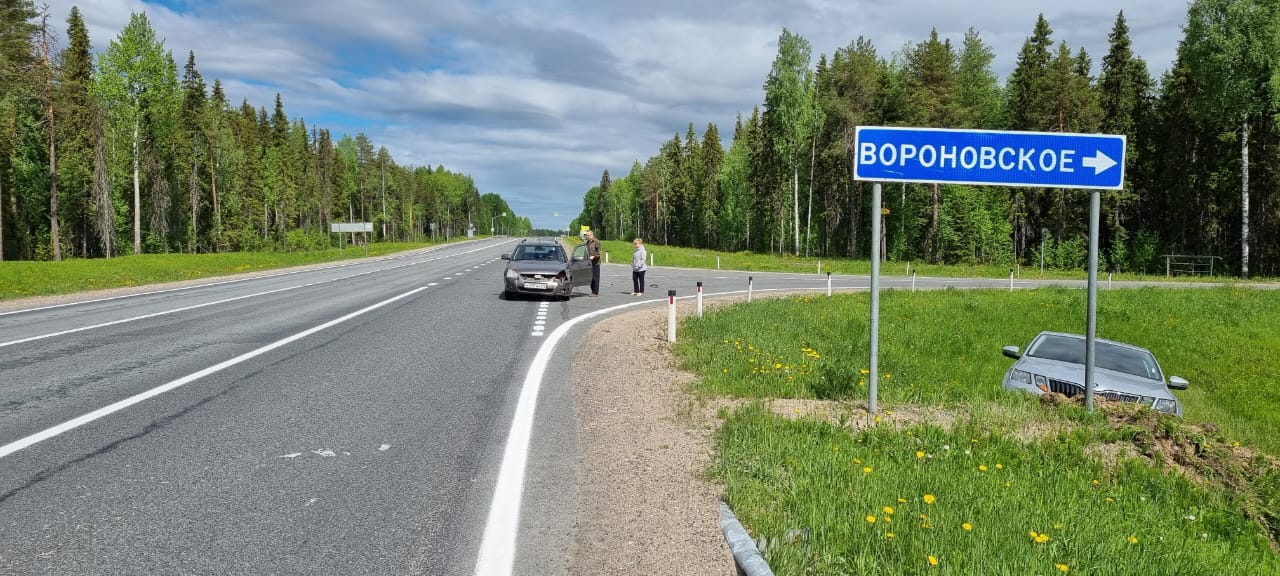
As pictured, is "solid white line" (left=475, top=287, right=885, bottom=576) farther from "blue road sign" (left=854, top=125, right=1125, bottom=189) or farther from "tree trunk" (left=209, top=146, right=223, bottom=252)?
"tree trunk" (left=209, top=146, right=223, bottom=252)

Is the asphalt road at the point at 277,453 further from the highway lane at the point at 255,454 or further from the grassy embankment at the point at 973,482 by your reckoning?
the grassy embankment at the point at 973,482

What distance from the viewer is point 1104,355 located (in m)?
10.3

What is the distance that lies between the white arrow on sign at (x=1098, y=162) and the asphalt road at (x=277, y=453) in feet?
17.3

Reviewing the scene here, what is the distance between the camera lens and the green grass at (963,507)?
3.36m

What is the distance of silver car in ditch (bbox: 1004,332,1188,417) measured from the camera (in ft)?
29.2

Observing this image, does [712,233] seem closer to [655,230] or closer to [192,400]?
[655,230]

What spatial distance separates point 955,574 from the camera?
313 cm

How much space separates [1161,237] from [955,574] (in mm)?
55318

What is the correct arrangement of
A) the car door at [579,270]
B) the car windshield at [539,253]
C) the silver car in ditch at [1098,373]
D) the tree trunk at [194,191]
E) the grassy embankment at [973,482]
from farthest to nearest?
the tree trunk at [194,191], the car windshield at [539,253], the car door at [579,270], the silver car in ditch at [1098,373], the grassy embankment at [973,482]

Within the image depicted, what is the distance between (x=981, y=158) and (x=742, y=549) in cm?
456

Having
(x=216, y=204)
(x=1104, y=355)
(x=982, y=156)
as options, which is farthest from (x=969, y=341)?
(x=216, y=204)

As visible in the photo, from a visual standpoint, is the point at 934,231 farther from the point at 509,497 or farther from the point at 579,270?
the point at 509,497

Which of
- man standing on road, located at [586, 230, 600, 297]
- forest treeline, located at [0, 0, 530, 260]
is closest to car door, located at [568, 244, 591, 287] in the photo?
man standing on road, located at [586, 230, 600, 297]

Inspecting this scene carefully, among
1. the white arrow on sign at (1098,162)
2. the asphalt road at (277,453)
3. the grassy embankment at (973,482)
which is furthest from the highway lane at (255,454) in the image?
the white arrow on sign at (1098,162)
